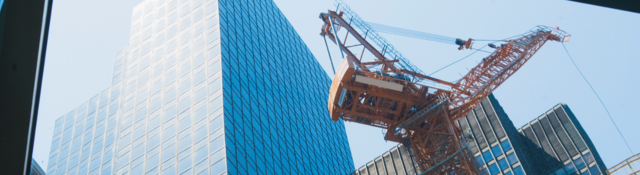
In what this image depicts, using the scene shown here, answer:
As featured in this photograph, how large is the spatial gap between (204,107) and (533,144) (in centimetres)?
5301

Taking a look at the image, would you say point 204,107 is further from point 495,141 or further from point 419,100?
point 495,141

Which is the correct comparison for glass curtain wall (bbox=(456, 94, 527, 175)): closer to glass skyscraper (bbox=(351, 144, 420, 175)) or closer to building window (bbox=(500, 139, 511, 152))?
building window (bbox=(500, 139, 511, 152))

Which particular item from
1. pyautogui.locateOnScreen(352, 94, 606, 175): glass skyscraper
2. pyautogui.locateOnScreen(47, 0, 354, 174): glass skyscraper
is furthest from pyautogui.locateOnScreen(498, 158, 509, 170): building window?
pyautogui.locateOnScreen(47, 0, 354, 174): glass skyscraper

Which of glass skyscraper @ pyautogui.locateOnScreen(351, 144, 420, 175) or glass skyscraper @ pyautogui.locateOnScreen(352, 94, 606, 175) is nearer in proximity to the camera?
glass skyscraper @ pyautogui.locateOnScreen(352, 94, 606, 175)

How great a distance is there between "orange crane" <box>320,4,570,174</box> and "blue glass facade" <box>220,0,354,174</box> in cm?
787

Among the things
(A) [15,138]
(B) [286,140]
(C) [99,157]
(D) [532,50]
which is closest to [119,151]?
(C) [99,157]

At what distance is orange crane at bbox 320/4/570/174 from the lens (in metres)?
46.8

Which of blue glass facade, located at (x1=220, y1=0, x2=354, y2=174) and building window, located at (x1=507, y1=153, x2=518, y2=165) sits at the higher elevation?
blue glass facade, located at (x1=220, y1=0, x2=354, y2=174)

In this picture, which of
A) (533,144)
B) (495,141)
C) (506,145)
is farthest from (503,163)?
(533,144)

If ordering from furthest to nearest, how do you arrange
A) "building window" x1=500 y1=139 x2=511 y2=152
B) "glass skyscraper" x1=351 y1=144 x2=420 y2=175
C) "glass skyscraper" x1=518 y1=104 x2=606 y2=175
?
1. "glass skyscraper" x1=351 y1=144 x2=420 y2=175
2. "building window" x1=500 y1=139 x2=511 y2=152
3. "glass skyscraper" x1=518 y1=104 x2=606 y2=175

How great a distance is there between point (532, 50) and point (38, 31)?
54.2 metres

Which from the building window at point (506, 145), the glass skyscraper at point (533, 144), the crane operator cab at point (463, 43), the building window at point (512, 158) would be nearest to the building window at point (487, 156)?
the glass skyscraper at point (533, 144)

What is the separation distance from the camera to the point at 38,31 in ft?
17.5

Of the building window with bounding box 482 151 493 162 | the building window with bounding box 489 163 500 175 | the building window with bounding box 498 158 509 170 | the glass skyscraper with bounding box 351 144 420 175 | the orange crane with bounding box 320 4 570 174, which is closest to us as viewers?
the orange crane with bounding box 320 4 570 174
